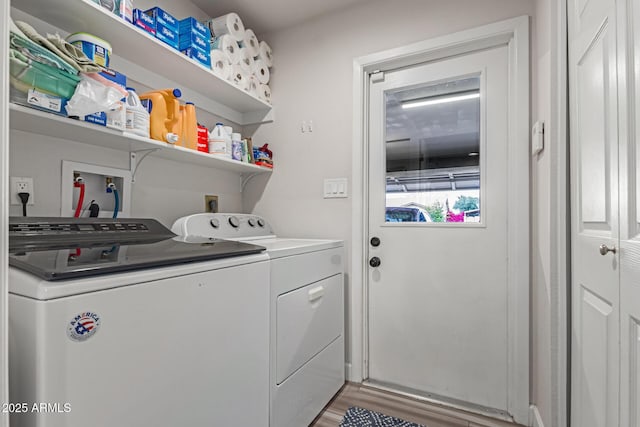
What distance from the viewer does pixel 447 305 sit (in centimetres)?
187

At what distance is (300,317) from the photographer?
1535 millimetres

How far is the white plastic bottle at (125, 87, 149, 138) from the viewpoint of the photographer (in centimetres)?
136

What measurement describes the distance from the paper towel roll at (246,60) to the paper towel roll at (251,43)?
0.03 m

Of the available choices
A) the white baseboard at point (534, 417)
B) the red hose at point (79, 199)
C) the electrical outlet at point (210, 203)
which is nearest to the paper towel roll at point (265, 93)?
the electrical outlet at point (210, 203)

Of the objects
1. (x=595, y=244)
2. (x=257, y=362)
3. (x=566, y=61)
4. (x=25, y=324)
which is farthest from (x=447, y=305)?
(x=25, y=324)

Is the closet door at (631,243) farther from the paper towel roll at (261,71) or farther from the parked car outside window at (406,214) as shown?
the paper towel roll at (261,71)

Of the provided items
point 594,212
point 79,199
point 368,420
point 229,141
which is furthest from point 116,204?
point 594,212

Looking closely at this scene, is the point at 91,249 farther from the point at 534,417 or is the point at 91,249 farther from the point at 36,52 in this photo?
the point at 534,417

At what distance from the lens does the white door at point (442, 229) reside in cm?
177

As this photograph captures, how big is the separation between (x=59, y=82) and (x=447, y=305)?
6.87ft

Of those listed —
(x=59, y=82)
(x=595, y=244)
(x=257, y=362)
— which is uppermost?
(x=59, y=82)

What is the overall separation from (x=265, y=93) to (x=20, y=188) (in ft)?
5.02

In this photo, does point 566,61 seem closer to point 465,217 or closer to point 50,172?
point 465,217

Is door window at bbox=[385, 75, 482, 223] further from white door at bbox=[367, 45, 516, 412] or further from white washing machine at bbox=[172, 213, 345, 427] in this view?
white washing machine at bbox=[172, 213, 345, 427]
